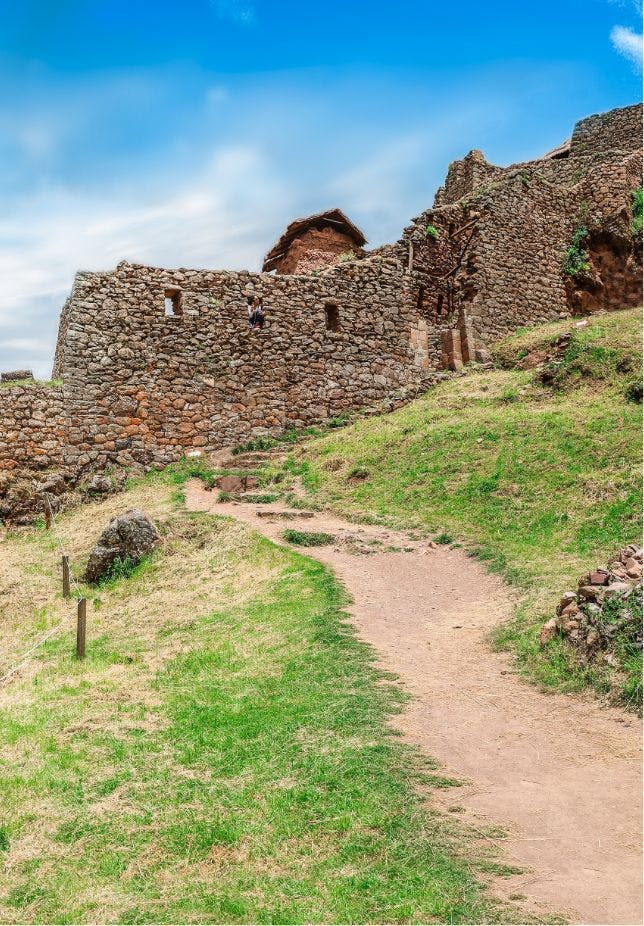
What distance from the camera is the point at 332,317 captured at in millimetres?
22562

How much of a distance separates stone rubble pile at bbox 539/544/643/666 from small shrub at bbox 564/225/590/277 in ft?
67.0

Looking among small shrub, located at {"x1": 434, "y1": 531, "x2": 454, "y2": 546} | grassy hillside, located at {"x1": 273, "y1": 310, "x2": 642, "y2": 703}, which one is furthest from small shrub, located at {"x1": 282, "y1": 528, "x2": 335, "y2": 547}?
small shrub, located at {"x1": 434, "y1": 531, "x2": 454, "y2": 546}

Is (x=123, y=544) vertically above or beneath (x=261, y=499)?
beneath

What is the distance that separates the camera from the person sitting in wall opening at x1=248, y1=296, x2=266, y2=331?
69.5 ft

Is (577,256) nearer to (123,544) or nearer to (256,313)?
(256,313)

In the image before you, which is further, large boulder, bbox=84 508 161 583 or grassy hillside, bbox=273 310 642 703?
large boulder, bbox=84 508 161 583

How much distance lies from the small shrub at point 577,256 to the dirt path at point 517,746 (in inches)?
739

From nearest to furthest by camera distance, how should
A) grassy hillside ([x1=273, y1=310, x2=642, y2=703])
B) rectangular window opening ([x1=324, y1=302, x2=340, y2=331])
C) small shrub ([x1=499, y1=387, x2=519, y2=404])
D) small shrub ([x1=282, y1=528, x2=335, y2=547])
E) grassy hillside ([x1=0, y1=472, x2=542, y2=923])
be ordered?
grassy hillside ([x1=0, y1=472, x2=542, y2=923]), grassy hillside ([x1=273, y1=310, x2=642, y2=703]), small shrub ([x1=282, y1=528, x2=335, y2=547]), small shrub ([x1=499, y1=387, x2=519, y2=404]), rectangular window opening ([x1=324, y1=302, x2=340, y2=331])

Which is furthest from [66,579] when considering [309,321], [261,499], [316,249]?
[316,249]

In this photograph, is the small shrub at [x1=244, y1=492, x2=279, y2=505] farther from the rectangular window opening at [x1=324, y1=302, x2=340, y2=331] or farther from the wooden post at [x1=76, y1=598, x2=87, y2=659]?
the rectangular window opening at [x1=324, y1=302, x2=340, y2=331]

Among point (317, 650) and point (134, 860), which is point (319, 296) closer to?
point (317, 650)

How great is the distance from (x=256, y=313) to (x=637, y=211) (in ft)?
47.5

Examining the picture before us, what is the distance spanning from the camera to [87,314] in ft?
63.9

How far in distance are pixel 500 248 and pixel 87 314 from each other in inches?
554
